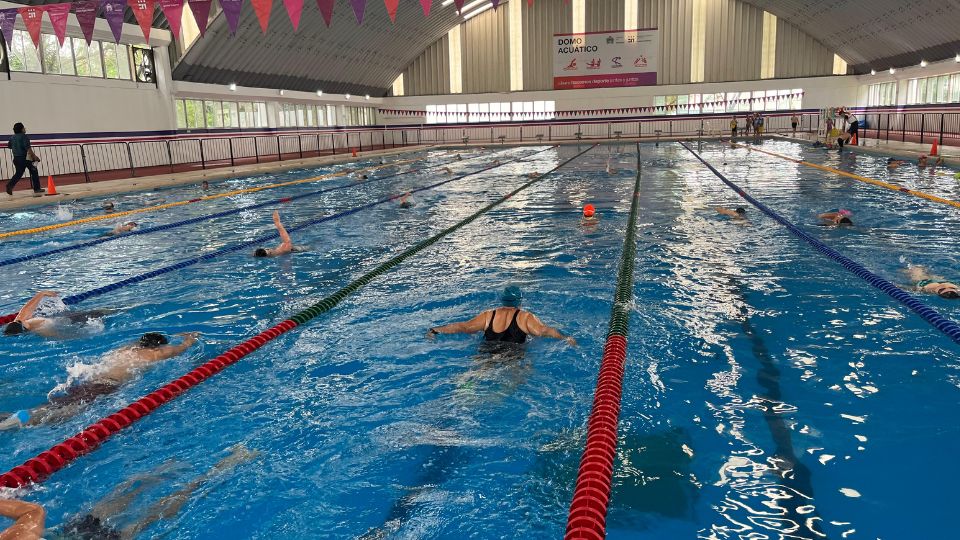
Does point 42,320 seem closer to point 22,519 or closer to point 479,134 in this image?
point 22,519

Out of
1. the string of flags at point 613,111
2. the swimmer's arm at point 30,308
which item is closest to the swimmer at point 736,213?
the swimmer's arm at point 30,308

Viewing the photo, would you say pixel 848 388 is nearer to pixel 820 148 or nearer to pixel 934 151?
pixel 934 151

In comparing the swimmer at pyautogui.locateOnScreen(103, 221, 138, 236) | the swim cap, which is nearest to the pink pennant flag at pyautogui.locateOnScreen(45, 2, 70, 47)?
the swimmer at pyautogui.locateOnScreen(103, 221, 138, 236)

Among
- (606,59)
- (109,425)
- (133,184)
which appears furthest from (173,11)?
(606,59)

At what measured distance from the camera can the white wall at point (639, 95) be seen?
1425 inches

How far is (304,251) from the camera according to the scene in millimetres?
8664

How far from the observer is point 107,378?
14.4 ft

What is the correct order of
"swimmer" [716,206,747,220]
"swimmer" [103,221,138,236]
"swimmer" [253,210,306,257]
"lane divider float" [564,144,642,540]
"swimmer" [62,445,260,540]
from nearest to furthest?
"lane divider float" [564,144,642,540], "swimmer" [62,445,260,540], "swimmer" [253,210,306,257], "swimmer" [716,206,747,220], "swimmer" [103,221,138,236]

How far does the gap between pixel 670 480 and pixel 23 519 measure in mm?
2566

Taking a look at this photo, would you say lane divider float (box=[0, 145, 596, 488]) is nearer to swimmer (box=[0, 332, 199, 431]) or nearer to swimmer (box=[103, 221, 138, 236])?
swimmer (box=[0, 332, 199, 431])

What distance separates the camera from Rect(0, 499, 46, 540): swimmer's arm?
2539 millimetres

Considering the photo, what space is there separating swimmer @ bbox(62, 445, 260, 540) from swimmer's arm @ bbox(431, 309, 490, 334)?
6.28 ft

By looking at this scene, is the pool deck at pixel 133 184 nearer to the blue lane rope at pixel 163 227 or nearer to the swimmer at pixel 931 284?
the blue lane rope at pixel 163 227

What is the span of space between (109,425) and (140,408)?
23 cm
